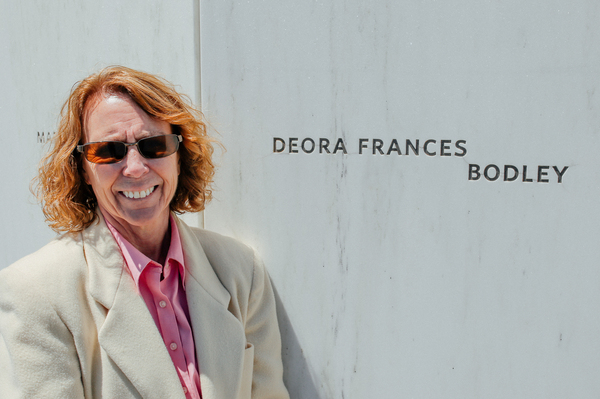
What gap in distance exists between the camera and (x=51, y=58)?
2977 millimetres

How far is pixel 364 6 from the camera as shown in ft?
7.19

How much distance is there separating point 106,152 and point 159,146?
0.20 meters

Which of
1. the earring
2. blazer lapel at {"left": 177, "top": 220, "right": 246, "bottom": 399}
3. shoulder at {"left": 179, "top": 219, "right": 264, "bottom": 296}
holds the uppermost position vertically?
the earring

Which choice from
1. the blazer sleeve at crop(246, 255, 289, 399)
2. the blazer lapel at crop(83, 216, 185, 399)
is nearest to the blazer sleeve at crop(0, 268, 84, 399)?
the blazer lapel at crop(83, 216, 185, 399)

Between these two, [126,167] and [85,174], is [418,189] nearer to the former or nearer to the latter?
[126,167]

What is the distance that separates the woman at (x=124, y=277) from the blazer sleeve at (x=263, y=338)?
0.15ft

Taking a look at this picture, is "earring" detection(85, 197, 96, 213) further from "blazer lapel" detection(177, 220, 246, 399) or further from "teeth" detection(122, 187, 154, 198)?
"blazer lapel" detection(177, 220, 246, 399)

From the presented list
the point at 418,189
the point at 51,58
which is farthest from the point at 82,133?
the point at 418,189

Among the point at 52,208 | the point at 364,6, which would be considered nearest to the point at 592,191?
the point at 364,6

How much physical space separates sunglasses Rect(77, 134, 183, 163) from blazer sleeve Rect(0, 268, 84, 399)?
50cm

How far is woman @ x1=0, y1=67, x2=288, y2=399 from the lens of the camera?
1.74 metres

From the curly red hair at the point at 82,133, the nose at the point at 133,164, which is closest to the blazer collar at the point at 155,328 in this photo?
the curly red hair at the point at 82,133

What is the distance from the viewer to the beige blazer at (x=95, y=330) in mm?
1709

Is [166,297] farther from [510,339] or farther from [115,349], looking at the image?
[510,339]
